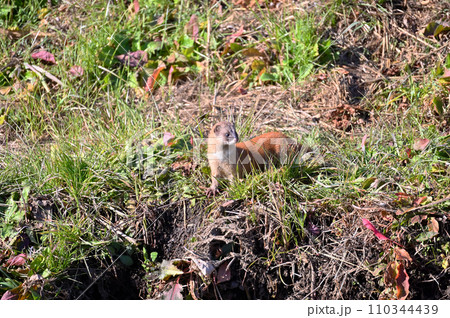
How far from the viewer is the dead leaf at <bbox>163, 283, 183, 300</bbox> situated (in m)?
3.67

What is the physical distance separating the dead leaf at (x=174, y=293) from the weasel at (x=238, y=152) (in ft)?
2.53

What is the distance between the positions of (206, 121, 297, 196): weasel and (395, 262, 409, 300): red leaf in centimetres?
117

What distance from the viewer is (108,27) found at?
5754mm

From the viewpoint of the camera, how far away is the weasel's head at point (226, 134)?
3984 millimetres

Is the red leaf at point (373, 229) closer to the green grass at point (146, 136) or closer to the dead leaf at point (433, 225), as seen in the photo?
the green grass at point (146, 136)

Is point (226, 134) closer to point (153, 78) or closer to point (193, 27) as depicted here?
point (153, 78)

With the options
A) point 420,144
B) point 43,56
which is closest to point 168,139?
point 420,144

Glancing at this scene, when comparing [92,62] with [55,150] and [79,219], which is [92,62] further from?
[79,219]

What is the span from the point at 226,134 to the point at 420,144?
4.95 ft

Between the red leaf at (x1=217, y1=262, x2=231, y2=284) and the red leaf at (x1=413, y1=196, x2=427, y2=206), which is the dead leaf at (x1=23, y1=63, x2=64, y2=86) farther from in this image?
the red leaf at (x1=413, y1=196, x2=427, y2=206)

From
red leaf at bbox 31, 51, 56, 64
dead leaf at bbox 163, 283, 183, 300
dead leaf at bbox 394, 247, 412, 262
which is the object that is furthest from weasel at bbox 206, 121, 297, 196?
red leaf at bbox 31, 51, 56, 64

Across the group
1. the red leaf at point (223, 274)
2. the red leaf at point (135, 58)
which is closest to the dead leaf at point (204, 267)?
the red leaf at point (223, 274)

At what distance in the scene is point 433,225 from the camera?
3.64m

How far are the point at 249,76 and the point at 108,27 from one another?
167 cm
